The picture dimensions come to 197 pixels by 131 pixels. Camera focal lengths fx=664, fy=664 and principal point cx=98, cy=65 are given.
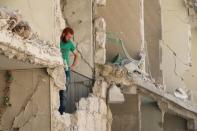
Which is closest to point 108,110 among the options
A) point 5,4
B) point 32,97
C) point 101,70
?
point 101,70

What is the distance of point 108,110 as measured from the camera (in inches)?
618

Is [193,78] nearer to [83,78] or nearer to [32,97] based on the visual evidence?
[83,78]

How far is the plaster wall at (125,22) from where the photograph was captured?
1731 centimetres

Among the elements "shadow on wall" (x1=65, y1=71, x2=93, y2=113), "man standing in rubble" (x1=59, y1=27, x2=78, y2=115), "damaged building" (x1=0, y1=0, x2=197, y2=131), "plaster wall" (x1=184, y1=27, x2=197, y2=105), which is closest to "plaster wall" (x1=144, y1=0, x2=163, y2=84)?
"damaged building" (x1=0, y1=0, x2=197, y2=131)

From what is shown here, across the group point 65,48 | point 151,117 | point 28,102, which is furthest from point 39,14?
point 151,117

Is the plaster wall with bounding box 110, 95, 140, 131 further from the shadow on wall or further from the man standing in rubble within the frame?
the man standing in rubble

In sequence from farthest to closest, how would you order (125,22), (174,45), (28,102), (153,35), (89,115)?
(174,45)
(153,35)
(125,22)
(89,115)
(28,102)

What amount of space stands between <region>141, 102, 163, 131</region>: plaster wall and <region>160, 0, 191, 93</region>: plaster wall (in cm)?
224

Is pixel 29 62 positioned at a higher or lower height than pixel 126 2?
lower

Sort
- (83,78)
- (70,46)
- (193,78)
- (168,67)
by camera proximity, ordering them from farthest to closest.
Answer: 1. (193,78)
2. (168,67)
3. (83,78)
4. (70,46)

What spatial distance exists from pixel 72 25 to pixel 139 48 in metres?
2.41

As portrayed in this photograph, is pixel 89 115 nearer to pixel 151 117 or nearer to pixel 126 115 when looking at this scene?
pixel 126 115

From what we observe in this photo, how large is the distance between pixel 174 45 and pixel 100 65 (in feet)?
21.4

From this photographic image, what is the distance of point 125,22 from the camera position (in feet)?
57.2
